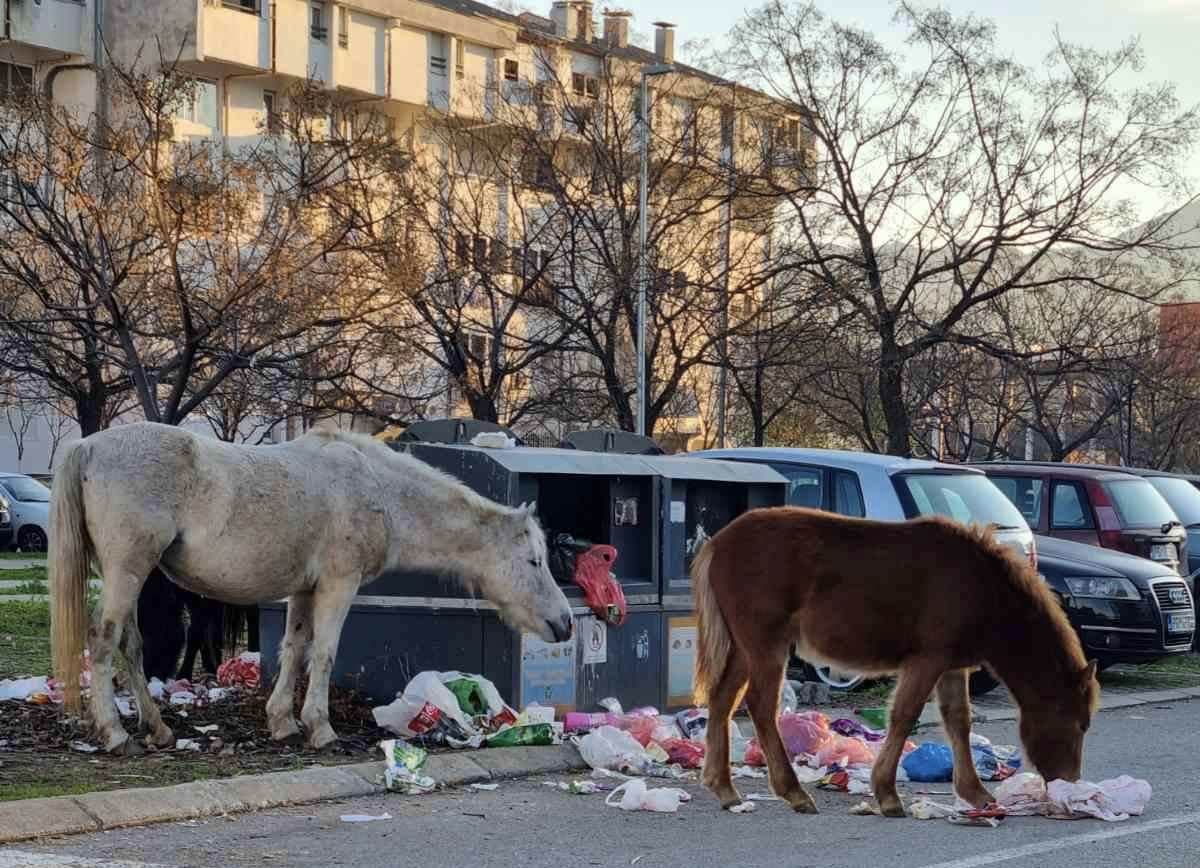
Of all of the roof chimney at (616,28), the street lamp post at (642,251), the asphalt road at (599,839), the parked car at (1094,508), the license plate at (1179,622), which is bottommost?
the asphalt road at (599,839)

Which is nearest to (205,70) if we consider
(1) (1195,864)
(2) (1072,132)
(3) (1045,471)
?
(2) (1072,132)

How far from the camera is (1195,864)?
7.26 meters

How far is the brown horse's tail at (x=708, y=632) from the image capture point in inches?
350

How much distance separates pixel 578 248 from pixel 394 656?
791 inches

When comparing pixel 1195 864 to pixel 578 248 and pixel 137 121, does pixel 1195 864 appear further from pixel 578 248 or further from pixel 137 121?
pixel 578 248

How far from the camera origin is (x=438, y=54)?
6128cm

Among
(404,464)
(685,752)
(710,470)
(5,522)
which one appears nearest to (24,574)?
(5,522)

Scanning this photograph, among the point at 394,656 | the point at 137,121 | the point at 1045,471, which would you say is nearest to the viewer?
the point at 394,656

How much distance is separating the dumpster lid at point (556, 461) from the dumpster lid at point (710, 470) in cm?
26

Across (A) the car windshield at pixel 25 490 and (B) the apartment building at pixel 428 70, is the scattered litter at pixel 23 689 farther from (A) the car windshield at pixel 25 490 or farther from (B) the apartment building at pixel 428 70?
(A) the car windshield at pixel 25 490

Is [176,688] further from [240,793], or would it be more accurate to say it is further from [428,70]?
[428,70]

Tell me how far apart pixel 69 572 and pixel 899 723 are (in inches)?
176

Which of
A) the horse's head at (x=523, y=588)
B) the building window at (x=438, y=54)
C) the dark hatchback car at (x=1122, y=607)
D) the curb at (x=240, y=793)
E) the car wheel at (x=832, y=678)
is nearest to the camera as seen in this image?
the curb at (x=240, y=793)

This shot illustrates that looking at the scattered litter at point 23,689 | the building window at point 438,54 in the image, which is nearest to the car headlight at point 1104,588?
the scattered litter at point 23,689
